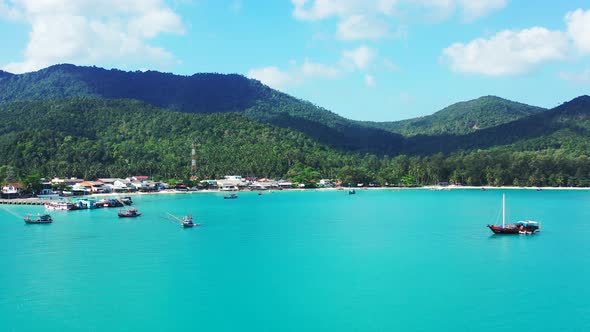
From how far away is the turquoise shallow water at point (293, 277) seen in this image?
20031mm

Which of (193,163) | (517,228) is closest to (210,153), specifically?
(193,163)

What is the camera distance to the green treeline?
334ft

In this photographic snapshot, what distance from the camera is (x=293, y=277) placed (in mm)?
25953

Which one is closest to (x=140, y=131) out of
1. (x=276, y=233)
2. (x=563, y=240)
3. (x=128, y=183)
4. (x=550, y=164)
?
(x=128, y=183)

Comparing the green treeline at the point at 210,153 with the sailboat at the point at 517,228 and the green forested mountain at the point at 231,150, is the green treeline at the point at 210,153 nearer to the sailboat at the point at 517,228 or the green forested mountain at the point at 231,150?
the green forested mountain at the point at 231,150

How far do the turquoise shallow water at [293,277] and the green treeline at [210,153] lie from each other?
182ft

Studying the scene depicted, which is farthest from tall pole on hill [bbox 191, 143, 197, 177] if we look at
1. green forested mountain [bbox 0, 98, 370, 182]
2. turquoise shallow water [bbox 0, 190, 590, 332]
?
turquoise shallow water [bbox 0, 190, 590, 332]

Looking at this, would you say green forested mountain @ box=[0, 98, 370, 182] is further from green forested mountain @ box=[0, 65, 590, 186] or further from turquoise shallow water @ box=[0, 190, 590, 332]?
turquoise shallow water @ box=[0, 190, 590, 332]

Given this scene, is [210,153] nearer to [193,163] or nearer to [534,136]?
[193,163]

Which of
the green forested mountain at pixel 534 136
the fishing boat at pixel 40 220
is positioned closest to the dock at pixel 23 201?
the fishing boat at pixel 40 220

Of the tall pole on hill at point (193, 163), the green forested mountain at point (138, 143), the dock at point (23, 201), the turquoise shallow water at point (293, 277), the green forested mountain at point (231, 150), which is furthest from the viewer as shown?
the tall pole on hill at point (193, 163)

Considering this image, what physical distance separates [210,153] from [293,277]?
91.6 m

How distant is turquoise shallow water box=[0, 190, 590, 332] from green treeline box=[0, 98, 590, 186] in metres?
55.5

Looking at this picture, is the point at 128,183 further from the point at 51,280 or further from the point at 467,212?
the point at 51,280
